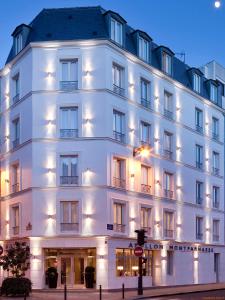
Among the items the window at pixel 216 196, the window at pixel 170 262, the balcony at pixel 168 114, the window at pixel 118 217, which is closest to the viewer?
the window at pixel 118 217

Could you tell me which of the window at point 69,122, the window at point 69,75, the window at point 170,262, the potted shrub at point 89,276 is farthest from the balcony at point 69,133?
the window at point 170,262

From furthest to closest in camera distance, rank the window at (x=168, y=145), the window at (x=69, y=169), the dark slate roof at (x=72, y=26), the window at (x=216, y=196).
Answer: the window at (x=216, y=196)
the window at (x=168, y=145)
the dark slate roof at (x=72, y=26)
the window at (x=69, y=169)

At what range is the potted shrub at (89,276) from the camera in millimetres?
39594

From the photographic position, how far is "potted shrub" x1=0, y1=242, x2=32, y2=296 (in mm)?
32094

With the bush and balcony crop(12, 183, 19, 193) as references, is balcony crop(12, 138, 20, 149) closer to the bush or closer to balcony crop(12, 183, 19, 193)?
balcony crop(12, 183, 19, 193)

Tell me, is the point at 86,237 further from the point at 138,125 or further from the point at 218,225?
the point at 218,225

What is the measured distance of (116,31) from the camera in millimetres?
42875

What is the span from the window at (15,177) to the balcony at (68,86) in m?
6.35

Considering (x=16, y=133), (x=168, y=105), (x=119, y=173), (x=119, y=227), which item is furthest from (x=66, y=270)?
(x=168, y=105)

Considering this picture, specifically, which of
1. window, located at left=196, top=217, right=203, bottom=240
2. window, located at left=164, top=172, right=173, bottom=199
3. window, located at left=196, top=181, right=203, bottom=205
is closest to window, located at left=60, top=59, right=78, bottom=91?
window, located at left=164, top=172, right=173, bottom=199

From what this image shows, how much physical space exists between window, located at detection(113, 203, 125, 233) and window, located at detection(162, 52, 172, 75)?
12284 mm

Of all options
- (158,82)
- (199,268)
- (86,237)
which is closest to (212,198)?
(199,268)

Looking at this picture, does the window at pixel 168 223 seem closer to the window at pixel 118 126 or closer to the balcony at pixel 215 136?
the window at pixel 118 126

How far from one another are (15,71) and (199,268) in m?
21.1
